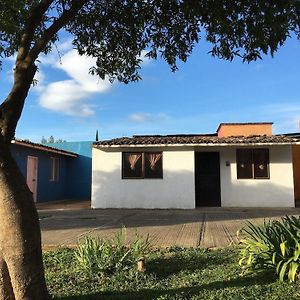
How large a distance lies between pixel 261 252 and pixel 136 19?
3937 millimetres

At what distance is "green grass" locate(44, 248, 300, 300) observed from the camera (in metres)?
4.79

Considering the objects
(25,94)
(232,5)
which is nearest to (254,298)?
(25,94)

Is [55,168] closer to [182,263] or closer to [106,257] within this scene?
[182,263]

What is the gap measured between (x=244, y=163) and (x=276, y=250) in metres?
Answer: 12.7

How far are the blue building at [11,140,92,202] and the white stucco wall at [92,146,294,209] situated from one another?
428 cm

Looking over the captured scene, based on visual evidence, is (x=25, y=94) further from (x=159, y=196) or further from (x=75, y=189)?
(x=75, y=189)

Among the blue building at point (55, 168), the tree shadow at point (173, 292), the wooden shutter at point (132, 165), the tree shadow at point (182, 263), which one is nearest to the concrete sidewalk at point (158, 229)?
the tree shadow at point (182, 263)

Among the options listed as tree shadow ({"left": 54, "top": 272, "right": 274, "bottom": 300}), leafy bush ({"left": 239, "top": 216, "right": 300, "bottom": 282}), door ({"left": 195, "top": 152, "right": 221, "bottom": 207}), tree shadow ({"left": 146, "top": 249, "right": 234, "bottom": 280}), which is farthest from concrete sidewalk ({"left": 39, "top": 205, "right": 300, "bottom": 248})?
door ({"left": 195, "top": 152, "right": 221, "bottom": 207})

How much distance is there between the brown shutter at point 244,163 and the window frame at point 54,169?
1094 centimetres

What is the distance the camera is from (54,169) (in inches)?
949

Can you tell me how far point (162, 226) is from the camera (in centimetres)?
1123

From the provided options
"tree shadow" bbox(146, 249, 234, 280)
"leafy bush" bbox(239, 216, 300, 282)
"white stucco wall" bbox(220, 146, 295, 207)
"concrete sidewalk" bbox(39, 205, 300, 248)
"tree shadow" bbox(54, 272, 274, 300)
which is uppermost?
"white stucco wall" bbox(220, 146, 295, 207)

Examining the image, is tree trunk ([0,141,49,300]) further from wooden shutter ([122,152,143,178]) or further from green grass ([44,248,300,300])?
wooden shutter ([122,152,143,178])

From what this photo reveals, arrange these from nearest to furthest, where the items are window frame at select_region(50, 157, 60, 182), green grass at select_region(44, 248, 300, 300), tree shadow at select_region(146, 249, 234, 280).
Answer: green grass at select_region(44, 248, 300, 300) → tree shadow at select_region(146, 249, 234, 280) → window frame at select_region(50, 157, 60, 182)
